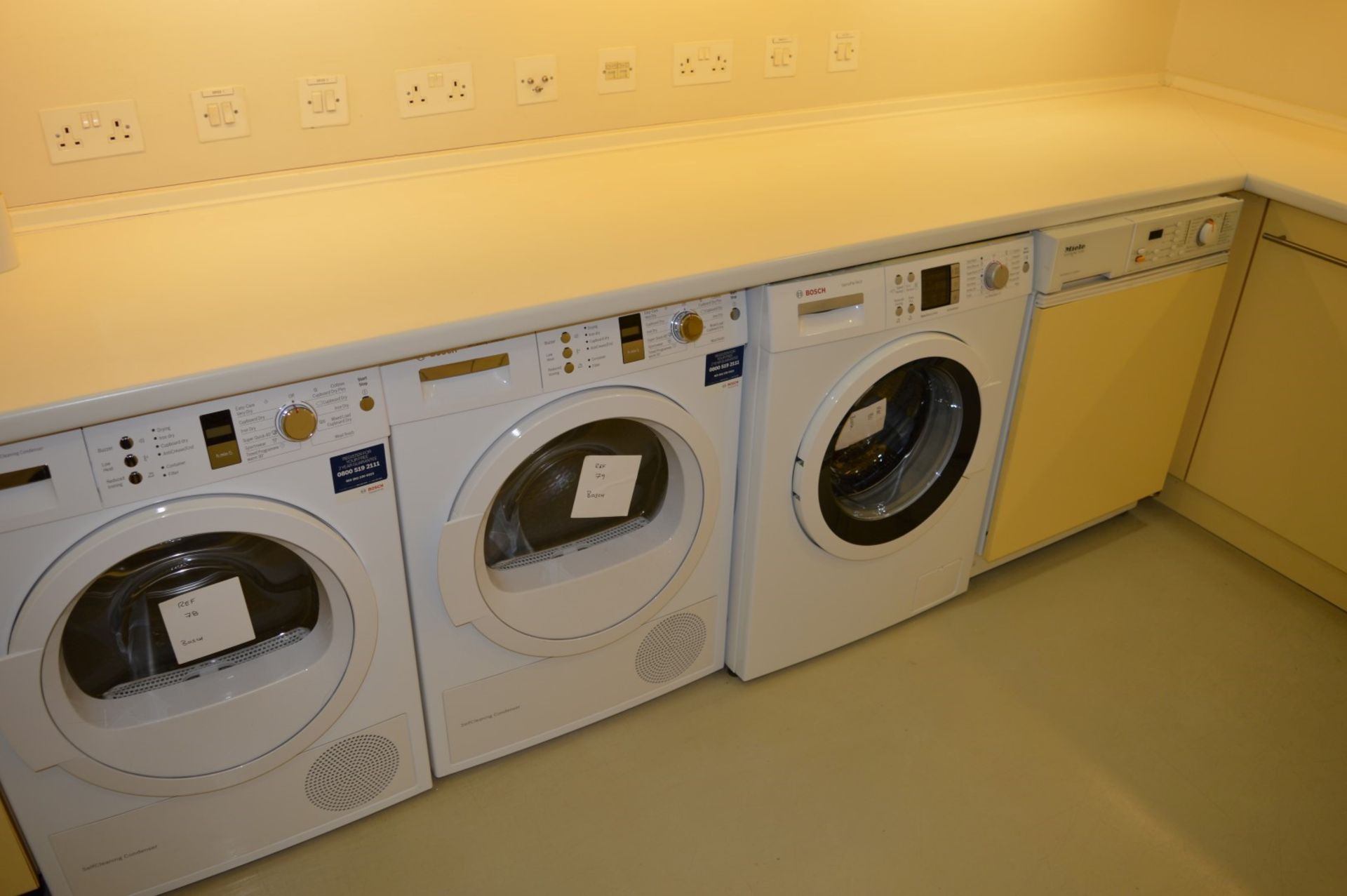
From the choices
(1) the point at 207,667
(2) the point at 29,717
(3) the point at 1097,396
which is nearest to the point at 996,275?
(3) the point at 1097,396

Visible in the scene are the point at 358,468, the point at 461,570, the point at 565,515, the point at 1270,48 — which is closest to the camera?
the point at 358,468

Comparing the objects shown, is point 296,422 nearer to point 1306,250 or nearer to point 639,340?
point 639,340

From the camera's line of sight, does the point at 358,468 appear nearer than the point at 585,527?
Yes

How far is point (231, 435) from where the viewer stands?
4.54ft

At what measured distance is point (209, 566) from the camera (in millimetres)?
1529

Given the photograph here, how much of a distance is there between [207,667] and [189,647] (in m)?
0.10

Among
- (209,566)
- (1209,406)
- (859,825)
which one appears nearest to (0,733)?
(209,566)

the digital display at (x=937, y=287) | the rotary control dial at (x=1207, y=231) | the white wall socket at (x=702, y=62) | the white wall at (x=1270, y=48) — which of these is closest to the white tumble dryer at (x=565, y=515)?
the digital display at (x=937, y=287)

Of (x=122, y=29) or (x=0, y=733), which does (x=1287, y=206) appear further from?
(x=0, y=733)

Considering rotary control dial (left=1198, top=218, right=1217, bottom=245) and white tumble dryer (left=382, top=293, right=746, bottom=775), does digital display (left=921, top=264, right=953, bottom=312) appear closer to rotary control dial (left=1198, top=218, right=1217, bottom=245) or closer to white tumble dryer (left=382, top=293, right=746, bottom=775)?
white tumble dryer (left=382, top=293, right=746, bottom=775)

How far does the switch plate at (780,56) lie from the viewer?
2285 mm

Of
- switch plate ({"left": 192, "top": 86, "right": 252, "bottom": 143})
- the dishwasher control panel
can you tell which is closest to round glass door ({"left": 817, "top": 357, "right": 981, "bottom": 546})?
the dishwasher control panel

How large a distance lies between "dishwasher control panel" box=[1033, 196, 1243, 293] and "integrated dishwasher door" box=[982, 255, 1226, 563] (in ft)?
0.11

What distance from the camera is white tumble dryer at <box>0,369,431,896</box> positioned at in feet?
4.35
